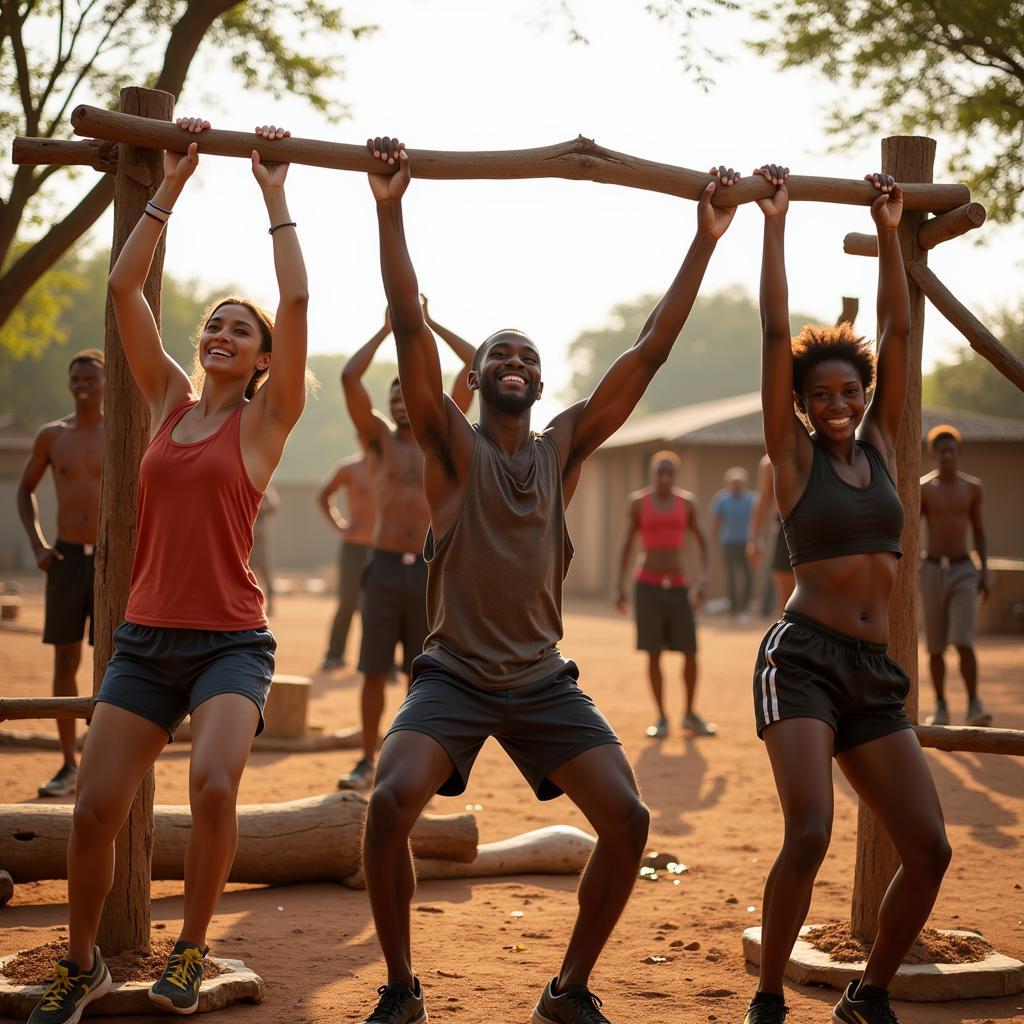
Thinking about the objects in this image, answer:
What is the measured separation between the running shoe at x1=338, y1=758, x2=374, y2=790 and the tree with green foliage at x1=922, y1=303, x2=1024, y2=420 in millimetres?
43831

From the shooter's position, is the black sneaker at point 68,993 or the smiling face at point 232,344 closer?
the black sneaker at point 68,993

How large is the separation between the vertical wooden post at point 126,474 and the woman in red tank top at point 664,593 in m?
6.71

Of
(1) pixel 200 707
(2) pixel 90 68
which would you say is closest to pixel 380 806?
(1) pixel 200 707

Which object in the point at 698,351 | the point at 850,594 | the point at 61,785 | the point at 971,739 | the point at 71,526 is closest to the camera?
the point at 850,594

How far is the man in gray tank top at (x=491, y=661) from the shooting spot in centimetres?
430

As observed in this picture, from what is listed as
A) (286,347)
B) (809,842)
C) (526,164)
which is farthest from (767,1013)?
(526,164)

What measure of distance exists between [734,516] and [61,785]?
1823 centimetres

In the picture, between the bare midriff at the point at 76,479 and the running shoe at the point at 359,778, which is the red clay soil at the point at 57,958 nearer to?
the running shoe at the point at 359,778

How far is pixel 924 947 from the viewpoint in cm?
530

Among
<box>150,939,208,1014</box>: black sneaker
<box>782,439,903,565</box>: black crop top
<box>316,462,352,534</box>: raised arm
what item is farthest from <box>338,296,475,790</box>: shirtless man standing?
<box>316,462,352,534</box>: raised arm

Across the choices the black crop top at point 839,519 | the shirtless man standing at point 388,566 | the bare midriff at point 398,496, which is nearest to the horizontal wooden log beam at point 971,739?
the black crop top at point 839,519

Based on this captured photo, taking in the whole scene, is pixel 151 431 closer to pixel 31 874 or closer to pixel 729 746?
pixel 31 874

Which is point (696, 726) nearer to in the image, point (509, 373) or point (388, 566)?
point (388, 566)

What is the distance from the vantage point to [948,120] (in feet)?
56.4
